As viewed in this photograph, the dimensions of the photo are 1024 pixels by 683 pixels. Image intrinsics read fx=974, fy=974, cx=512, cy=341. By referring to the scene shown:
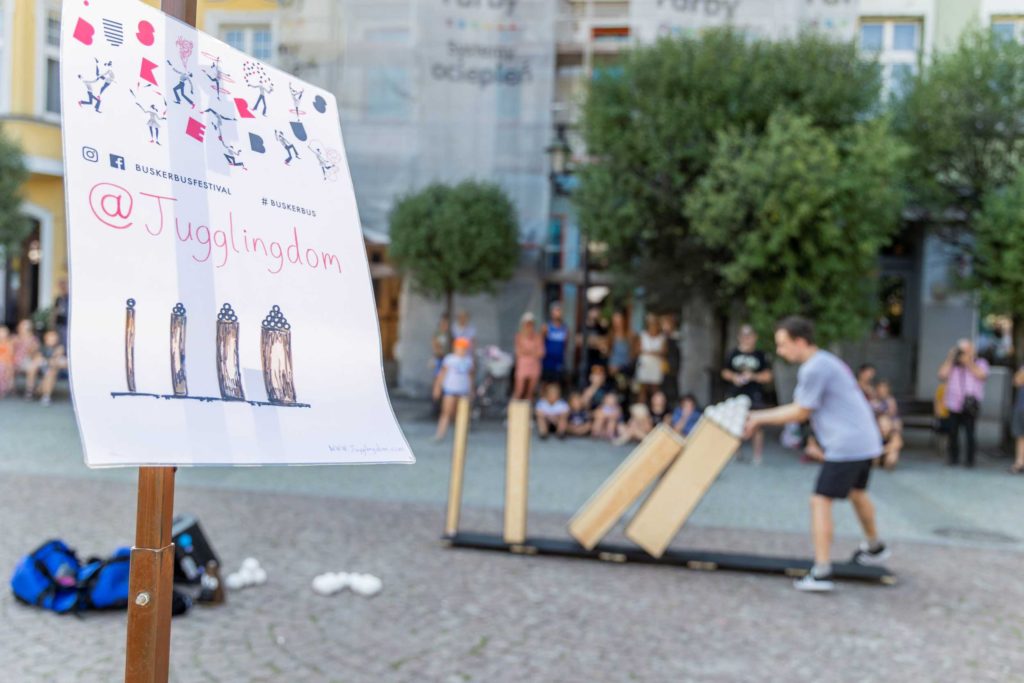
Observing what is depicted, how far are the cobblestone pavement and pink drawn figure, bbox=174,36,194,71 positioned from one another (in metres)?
3.17

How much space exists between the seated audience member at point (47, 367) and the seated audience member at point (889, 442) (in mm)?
12511

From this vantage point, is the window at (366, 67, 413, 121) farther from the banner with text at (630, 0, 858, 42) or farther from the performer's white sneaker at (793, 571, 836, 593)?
the performer's white sneaker at (793, 571, 836, 593)

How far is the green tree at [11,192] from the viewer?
53.3 ft

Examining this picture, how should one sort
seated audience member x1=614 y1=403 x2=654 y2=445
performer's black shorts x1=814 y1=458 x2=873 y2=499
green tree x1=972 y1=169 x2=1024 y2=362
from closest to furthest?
performer's black shorts x1=814 y1=458 x2=873 y2=499
green tree x1=972 y1=169 x2=1024 y2=362
seated audience member x1=614 y1=403 x2=654 y2=445

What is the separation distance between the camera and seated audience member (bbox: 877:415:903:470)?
12414 mm

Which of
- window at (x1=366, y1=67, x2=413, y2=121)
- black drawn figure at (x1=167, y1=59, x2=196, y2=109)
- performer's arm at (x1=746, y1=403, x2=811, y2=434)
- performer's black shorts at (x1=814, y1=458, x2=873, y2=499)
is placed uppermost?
window at (x1=366, y1=67, x2=413, y2=121)

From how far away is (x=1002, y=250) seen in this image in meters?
12.7

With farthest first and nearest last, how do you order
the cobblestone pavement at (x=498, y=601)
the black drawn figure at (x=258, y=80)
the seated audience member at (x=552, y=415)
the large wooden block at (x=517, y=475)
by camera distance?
the seated audience member at (x=552, y=415) < the large wooden block at (x=517, y=475) < the cobblestone pavement at (x=498, y=601) < the black drawn figure at (x=258, y=80)

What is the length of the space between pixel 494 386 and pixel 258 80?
1438cm

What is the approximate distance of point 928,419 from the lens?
53.3ft

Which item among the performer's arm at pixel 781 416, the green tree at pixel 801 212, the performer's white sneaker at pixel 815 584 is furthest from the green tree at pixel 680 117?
the performer's white sneaker at pixel 815 584

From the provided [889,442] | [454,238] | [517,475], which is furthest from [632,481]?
[454,238]

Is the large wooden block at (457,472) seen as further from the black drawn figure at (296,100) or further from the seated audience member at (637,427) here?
the seated audience member at (637,427)

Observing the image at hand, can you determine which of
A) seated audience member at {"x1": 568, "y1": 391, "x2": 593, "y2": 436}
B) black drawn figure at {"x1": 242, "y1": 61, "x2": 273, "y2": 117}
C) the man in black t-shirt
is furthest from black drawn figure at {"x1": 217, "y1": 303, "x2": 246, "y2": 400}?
seated audience member at {"x1": 568, "y1": 391, "x2": 593, "y2": 436}
